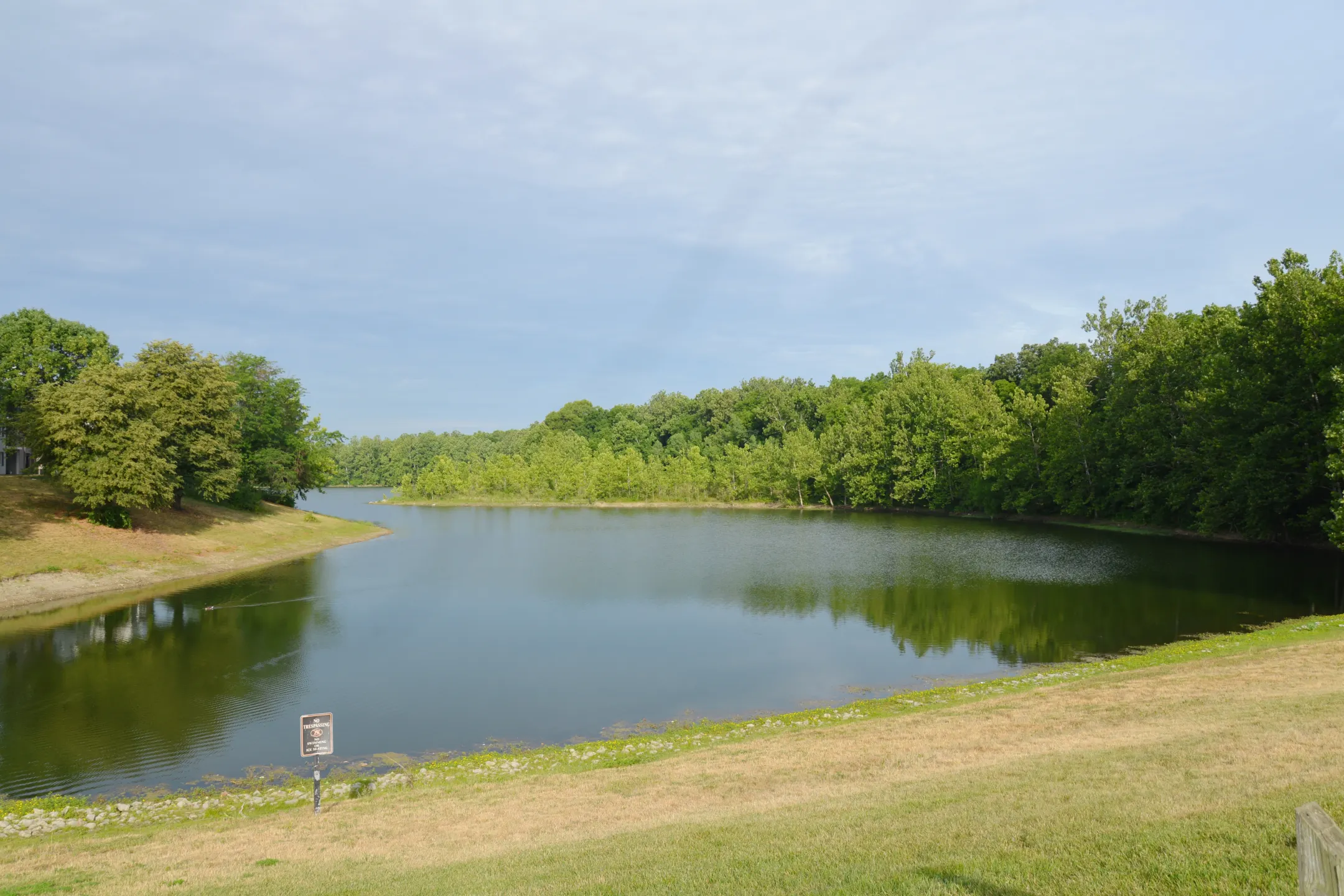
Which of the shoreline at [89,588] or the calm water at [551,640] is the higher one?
the shoreline at [89,588]

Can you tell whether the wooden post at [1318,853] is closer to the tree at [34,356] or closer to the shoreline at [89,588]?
the shoreline at [89,588]

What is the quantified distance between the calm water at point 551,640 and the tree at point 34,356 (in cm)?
2259

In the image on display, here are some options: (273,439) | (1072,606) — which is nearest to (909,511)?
(1072,606)

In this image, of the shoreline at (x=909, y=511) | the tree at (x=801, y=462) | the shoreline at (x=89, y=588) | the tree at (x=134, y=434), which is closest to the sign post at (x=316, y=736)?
the shoreline at (x=89, y=588)

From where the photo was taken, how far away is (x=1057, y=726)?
539 inches

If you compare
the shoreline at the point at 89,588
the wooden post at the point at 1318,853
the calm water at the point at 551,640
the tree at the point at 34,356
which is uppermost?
the tree at the point at 34,356

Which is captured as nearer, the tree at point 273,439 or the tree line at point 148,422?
the tree line at point 148,422

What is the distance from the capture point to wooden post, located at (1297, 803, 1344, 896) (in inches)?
109

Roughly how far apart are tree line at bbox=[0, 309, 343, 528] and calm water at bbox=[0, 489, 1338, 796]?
344 inches

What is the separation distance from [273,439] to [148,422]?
22319 millimetres

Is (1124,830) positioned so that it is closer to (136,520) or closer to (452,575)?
(452,575)

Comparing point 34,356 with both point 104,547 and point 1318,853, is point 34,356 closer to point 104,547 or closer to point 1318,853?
point 104,547

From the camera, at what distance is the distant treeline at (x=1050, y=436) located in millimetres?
40844

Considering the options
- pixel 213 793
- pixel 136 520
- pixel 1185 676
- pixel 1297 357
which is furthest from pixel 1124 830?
pixel 136 520
